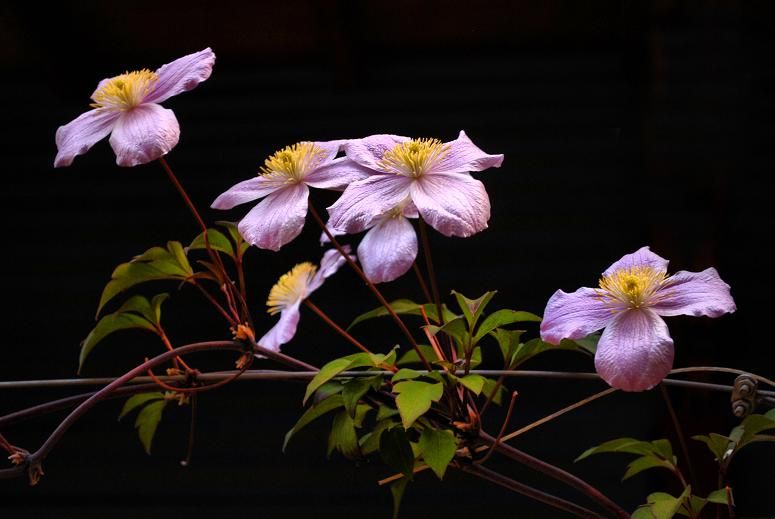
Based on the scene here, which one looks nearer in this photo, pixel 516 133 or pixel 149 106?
pixel 149 106

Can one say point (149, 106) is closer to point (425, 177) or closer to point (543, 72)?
point (425, 177)

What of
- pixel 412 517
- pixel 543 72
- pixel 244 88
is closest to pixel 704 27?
pixel 543 72

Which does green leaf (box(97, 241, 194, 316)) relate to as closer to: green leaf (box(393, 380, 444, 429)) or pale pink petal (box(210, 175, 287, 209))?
pale pink petal (box(210, 175, 287, 209))

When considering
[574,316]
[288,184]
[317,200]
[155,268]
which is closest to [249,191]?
[288,184]

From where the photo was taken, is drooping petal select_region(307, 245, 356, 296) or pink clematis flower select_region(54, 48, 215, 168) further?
drooping petal select_region(307, 245, 356, 296)

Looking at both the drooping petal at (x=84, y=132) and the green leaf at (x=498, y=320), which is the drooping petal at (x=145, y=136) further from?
the green leaf at (x=498, y=320)

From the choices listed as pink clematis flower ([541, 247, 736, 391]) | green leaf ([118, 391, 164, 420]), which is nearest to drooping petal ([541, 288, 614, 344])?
pink clematis flower ([541, 247, 736, 391])
